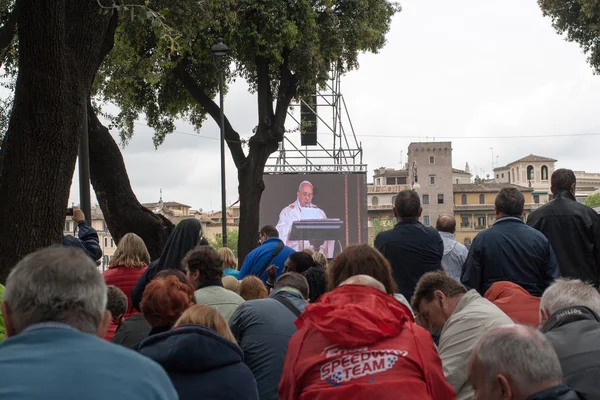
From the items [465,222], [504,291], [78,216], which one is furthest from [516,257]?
[465,222]

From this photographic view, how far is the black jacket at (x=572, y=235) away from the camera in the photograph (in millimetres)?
7707

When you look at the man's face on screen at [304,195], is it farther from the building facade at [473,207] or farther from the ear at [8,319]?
the building facade at [473,207]

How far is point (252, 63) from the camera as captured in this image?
2345cm

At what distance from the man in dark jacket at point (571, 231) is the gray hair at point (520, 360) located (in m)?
4.74

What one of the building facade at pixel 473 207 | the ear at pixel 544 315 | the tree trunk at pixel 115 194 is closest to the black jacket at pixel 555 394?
the ear at pixel 544 315

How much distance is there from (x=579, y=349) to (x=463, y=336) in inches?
44.9

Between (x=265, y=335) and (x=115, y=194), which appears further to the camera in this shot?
(x=115, y=194)

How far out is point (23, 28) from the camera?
738 cm

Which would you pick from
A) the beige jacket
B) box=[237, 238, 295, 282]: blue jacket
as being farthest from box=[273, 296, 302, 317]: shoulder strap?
box=[237, 238, 295, 282]: blue jacket

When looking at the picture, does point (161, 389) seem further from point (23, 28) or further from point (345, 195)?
point (345, 195)

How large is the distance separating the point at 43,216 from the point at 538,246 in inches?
168

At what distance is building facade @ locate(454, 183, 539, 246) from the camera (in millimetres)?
116562

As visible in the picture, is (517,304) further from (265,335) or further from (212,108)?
(212,108)

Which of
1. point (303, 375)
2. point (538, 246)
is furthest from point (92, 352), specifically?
point (538, 246)
